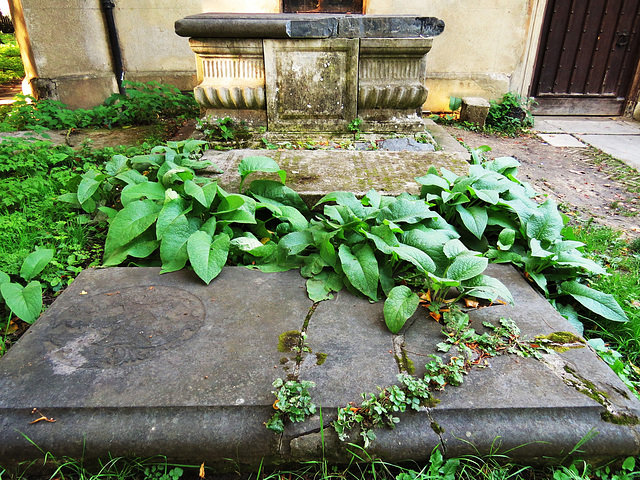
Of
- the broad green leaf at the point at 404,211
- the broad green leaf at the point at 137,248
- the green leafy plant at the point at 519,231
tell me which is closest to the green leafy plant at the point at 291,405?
the broad green leaf at the point at 404,211

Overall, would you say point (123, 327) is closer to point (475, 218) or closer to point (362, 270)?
point (362, 270)

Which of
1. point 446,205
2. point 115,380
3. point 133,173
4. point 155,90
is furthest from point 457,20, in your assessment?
point 115,380

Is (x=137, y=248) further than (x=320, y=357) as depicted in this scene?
Answer: Yes

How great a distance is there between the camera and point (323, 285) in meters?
1.92

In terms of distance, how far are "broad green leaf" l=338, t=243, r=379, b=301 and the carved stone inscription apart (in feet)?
2.08

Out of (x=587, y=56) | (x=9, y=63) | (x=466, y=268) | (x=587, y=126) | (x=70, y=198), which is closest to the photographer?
(x=466, y=268)

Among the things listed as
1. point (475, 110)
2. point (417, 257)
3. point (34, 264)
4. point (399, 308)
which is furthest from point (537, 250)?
point (475, 110)

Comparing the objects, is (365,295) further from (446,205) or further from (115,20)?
(115,20)

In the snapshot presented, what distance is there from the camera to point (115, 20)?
562cm

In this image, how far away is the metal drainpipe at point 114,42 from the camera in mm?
5488

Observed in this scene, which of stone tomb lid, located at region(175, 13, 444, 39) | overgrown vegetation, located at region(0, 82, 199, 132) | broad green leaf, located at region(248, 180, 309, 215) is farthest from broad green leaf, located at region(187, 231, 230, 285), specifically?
overgrown vegetation, located at region(0, 82, 199, 132)

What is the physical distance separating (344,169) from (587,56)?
515 centimetres

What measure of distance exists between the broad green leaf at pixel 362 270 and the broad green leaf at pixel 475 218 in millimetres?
590

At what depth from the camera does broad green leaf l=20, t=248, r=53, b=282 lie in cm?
212
